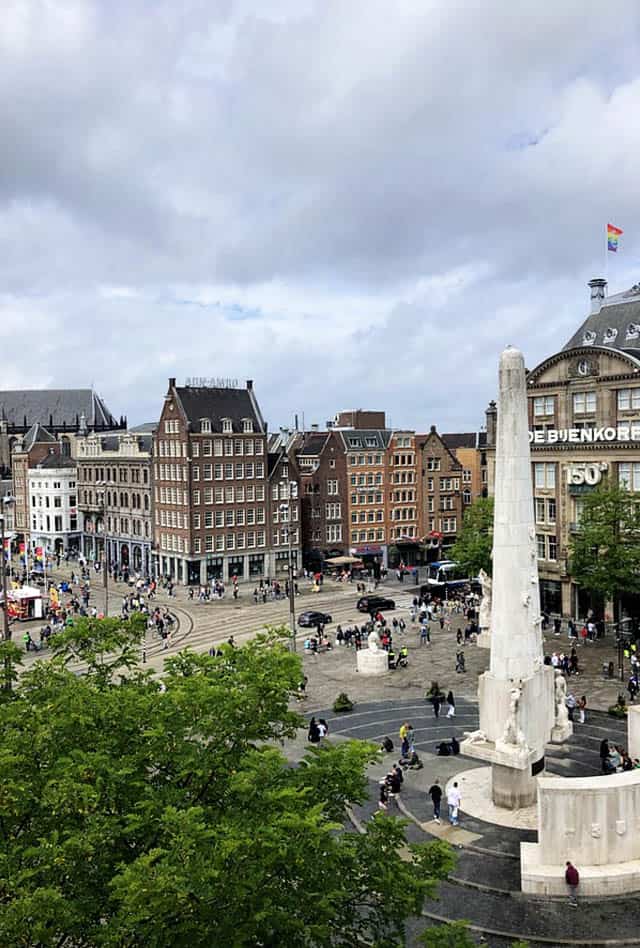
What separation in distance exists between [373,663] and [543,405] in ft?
85.8

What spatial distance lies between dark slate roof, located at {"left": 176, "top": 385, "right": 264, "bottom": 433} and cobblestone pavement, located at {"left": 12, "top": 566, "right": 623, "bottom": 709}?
16786 millimetres

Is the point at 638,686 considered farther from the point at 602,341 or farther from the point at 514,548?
the point at 602,341

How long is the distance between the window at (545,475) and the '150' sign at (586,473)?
1.80m

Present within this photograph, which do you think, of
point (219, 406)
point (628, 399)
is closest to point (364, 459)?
point (219, 406)

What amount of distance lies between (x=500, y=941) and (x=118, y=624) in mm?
12139

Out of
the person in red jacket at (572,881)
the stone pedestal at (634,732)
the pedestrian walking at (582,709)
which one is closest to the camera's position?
the person in red jacket at (572,881)

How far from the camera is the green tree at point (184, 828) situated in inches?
490

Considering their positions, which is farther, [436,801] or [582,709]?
[582,709]

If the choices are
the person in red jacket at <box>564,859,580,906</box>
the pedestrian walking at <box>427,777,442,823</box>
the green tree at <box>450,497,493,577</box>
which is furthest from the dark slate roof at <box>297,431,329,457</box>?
the person in red jacket at <box>564,859,580,906</box>

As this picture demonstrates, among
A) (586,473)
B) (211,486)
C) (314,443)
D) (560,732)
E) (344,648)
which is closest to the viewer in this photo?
(560,732)

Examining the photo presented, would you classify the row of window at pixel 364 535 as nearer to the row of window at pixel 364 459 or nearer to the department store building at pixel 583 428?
the row of window at pixel 364 459

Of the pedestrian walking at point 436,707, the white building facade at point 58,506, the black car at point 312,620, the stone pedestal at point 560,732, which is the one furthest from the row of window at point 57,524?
the stone pedestal at point 560,732

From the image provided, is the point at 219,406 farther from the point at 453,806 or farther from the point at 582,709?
the point at 453,806

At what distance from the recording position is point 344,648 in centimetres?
5534
